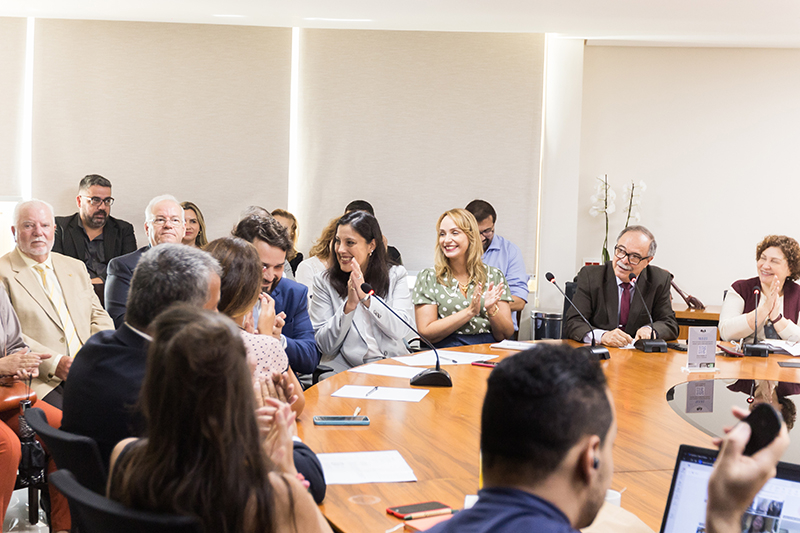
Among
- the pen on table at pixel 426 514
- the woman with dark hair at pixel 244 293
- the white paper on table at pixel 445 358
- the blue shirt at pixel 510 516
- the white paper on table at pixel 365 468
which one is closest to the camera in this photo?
Answer: the blue shirt at pixel 510 516

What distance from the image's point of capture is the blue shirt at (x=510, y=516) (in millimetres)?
820

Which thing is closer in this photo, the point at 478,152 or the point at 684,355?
the point at 684,355

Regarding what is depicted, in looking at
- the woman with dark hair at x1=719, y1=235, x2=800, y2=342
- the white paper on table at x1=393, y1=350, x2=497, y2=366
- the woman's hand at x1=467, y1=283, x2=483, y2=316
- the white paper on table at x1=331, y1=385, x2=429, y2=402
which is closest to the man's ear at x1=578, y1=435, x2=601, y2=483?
the white paper on table at x1=331, y1=385, x2=429, y2=402

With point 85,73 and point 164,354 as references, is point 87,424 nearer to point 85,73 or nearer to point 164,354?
point 164,354

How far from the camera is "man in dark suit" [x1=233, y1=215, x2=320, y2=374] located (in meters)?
2.99

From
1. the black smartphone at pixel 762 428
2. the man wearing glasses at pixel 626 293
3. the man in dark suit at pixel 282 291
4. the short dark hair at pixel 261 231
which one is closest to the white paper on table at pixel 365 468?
the black smartphone at pixel 762 428

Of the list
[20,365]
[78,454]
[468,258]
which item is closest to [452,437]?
[78,454]

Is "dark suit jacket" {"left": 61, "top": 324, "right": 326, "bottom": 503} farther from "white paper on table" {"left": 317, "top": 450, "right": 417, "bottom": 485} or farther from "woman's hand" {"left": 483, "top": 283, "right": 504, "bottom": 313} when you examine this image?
"woman's hand" {"left": 483, "top": 283, "right": 504, "bottom": 313}

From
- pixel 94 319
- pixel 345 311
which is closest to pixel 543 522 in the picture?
pixel 345 311

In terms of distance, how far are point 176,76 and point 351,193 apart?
165 centimetres

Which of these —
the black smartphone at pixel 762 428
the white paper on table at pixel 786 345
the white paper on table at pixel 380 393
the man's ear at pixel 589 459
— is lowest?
the white paper on table at pixel 380 393

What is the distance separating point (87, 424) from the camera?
5.39ft

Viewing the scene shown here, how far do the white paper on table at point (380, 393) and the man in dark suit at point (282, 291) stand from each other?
1.53ft

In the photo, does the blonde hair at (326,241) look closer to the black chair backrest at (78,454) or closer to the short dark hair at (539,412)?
the black chair backrest at (78,454)
